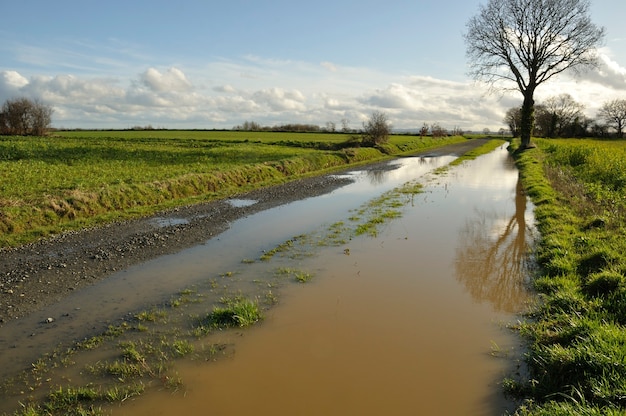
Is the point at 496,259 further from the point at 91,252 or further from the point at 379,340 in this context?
the point at 91,252

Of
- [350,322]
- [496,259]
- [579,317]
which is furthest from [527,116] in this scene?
[350,322]

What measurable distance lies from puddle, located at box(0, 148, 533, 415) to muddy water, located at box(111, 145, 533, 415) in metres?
0.02

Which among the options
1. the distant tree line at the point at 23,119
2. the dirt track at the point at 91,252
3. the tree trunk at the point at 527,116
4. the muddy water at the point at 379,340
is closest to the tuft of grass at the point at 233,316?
the muddy water at the point at 379,340

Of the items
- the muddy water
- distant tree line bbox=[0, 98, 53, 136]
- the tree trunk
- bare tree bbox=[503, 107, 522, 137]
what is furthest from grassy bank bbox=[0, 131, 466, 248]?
bare tree bbox=[503, 107, 522, 137]

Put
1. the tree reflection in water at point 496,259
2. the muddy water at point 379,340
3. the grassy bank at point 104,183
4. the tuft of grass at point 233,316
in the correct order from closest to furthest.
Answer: the muddy water at point 379,340
the tuft of grass at point 233,316
the tree reflection in water at point 496,259
the grassy bank at point 104,183

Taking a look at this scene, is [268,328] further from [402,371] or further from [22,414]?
[22,414]

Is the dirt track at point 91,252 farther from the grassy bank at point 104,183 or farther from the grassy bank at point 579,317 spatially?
the grassy bank at point 579,317

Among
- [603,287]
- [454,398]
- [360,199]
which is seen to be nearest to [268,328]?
[454,398]

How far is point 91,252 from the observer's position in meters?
10.3

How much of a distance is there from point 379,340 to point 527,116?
133 ft

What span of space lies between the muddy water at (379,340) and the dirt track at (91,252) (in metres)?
2.41

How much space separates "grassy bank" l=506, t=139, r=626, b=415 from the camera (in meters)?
4.19

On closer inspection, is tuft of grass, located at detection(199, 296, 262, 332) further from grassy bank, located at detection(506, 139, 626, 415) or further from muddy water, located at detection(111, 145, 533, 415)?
grassy bank, located at detection(506, 139, 626, 415)

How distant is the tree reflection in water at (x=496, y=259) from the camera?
7.46m
